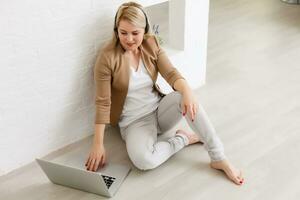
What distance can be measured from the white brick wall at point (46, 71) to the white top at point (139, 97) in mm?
166

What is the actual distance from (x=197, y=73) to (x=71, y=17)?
797mm

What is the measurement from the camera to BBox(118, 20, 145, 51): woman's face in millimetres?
1508

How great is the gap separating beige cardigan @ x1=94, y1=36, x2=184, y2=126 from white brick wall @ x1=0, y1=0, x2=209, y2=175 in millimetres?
98

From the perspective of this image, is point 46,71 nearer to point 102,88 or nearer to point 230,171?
point 102,88

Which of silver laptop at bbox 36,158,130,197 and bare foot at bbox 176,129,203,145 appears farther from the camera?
bare foot at bbox 176,129,203,145

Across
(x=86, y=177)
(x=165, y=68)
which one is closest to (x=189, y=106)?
(x=165, y=68)

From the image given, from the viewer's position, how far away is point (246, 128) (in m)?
1.84

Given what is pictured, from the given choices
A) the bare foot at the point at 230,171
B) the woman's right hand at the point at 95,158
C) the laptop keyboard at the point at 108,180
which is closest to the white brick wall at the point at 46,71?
the woman's right hand at the point at 95,158

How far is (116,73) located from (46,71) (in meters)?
0.25

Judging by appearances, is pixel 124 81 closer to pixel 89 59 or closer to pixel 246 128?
pixel 89 59

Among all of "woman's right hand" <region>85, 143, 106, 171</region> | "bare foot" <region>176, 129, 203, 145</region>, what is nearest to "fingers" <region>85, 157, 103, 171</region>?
"woman's right hand" <region>85, 143, 106, 171</region>

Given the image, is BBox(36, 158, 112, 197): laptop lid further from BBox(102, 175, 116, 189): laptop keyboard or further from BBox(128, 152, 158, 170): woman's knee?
BBox(128, 152, 158, 170): woman's knee

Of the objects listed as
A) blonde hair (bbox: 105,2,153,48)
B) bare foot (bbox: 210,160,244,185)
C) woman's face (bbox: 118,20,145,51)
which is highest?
blonde hair (bbox: 105,2,153,48)

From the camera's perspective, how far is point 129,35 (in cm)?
152
